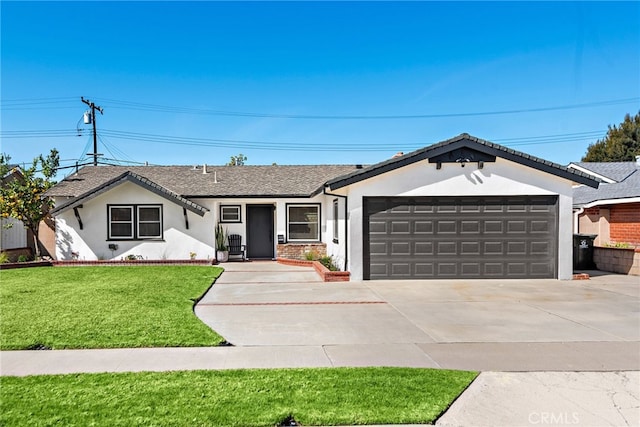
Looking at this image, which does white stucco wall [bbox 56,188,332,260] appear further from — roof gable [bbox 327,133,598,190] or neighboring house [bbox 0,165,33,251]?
roof gable [bbox 327,133,598,190]

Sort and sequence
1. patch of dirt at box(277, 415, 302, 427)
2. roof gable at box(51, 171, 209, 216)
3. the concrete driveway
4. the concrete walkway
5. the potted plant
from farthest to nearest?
the potted plant, roof gable at box(51, 171, 209, 216), the concrete driveway, the concrete walkway, patch of dirt at box(277, 415, 302, 427)

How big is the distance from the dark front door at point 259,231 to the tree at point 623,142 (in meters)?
41.0

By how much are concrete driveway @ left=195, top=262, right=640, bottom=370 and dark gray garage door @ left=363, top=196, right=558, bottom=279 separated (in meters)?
0.55

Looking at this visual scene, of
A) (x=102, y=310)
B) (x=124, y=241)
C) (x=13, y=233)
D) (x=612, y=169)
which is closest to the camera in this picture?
(x=102, y=310)

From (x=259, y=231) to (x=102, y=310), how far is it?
10.5m

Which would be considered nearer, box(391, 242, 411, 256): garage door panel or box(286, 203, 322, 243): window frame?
box(391, 242, 411, 256): garage door panel

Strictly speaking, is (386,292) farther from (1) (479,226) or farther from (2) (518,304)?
(1) (479,226)

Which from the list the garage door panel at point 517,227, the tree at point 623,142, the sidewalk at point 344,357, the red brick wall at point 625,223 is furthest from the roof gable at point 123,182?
the tree at point 623,142

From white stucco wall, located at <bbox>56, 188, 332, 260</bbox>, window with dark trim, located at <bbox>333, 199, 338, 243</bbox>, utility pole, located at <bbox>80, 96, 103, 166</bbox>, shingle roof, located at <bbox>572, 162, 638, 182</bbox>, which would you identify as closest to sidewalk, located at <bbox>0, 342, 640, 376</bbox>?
window with dark trim, located at <bbox>333, 199, 338, 243</bbox>

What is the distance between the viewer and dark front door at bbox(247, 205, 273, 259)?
18250 millimetres

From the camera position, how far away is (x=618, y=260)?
14297 mm

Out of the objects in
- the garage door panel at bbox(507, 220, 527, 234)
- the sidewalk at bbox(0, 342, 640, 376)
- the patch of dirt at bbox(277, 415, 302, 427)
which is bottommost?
the sidewalk at bbox(0, 342, 640, 376)

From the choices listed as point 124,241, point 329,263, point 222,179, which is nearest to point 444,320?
point 329,263

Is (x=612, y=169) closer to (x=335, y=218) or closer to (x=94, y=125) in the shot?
(x=335, y=218)
